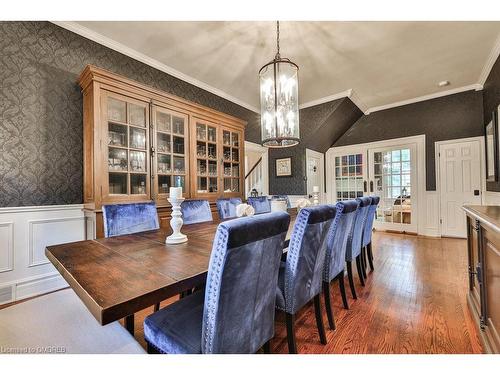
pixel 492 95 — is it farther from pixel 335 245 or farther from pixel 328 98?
pixel 335 245

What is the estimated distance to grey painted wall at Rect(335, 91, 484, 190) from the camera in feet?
12.8

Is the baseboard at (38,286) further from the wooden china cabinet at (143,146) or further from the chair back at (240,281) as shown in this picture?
the chair back at (240,281)

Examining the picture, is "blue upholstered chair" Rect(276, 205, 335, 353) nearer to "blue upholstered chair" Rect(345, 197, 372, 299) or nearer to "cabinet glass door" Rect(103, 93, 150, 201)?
"blue upholstered chair" Rect(345, 197, 372, 299)

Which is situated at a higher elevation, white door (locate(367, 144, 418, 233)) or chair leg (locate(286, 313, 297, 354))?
white door (locate(367, 144, 418, 233))

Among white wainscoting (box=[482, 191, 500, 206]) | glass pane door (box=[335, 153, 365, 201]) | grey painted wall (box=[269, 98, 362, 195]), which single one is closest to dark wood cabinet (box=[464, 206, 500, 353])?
white wainscoting (box=[482, 191, 500, 206])

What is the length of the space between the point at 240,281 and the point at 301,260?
0.51 metres

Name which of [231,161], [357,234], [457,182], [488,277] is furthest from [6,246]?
[457,182]

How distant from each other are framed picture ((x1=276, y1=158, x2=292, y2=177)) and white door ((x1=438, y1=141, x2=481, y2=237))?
2805 mm

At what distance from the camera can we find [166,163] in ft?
8.98

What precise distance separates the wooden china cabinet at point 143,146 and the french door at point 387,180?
327 centimetres
